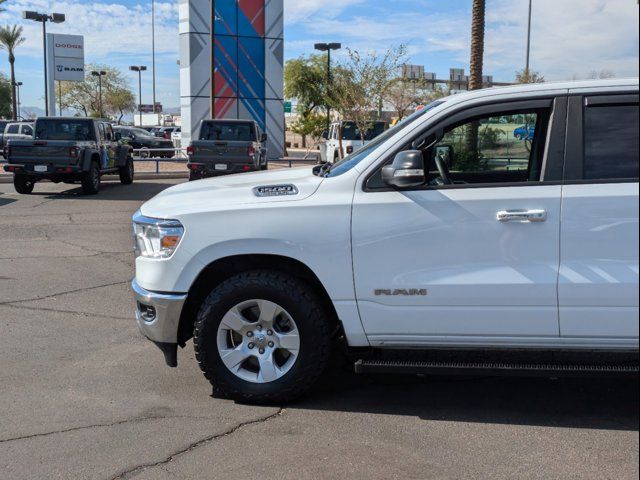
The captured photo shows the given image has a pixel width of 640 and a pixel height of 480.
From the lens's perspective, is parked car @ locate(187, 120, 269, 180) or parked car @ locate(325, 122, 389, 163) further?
Answer: parked car @ locate(325, 122, 389, 163)

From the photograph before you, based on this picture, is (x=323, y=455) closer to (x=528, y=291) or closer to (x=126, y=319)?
(x=528, y=291)

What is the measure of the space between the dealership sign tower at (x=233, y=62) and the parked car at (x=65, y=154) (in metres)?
12.3

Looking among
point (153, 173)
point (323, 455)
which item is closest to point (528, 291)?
point (323, 455)

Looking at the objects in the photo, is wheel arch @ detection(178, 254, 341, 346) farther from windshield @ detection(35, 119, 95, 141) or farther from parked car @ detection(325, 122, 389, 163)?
parked car @ detection(325, 122, 389, 163)

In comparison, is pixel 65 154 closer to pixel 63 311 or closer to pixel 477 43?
pixel 477 43

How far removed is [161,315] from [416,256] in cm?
168

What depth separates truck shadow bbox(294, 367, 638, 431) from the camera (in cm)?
425

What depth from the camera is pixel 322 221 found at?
13.8 ft

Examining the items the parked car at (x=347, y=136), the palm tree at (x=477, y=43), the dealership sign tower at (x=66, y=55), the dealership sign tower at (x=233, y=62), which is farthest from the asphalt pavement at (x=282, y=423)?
the dealership sign tower at (x=66, y=55)

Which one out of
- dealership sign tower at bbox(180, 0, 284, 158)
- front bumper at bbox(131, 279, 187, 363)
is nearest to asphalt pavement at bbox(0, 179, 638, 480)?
front bumper at bbox(131, 279, 187, 363)

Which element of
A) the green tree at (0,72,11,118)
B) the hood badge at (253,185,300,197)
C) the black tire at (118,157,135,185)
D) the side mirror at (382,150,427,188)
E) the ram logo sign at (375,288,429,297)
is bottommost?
the ram logo sign at (375,288,429,297)

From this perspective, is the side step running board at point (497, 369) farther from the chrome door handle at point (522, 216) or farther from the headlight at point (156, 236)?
the headlight at point (156, 236)

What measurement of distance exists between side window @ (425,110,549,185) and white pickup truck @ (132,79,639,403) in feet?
0.06

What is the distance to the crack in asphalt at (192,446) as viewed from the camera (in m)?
3.62
